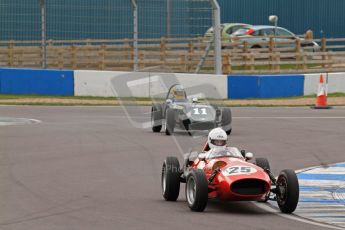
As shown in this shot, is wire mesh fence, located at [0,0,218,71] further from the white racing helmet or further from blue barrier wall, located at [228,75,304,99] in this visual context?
the white racing helmet

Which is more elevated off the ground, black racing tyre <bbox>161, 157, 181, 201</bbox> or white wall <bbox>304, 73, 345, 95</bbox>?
white wall <bbox>304, 73, 345, 95</bbox>

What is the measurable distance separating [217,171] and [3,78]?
20.8 metres

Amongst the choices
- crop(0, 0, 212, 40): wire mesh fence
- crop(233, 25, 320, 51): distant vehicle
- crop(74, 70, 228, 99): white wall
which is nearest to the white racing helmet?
A: crop(74, 70, 228, 99): white wall

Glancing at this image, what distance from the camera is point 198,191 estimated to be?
34.3 feet

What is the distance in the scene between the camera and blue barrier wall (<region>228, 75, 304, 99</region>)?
29.4 meters

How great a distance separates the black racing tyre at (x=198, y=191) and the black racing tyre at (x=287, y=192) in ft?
2.76

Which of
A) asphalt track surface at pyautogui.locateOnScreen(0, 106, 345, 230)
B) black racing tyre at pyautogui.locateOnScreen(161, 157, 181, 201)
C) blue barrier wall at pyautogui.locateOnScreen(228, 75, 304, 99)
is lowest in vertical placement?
asphalt track surface at pyautogui.locateOnScreen(0, 106, 345, 230)

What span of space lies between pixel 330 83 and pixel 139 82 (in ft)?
20.0

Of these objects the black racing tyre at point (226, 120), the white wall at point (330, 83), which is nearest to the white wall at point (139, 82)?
the white wall at point (330, 83)

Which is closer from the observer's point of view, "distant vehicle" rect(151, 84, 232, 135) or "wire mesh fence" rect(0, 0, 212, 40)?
"distant vehicle" rect(151, 84, 232, 135)

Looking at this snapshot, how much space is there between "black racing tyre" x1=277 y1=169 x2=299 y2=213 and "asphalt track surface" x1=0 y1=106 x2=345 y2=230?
182mm

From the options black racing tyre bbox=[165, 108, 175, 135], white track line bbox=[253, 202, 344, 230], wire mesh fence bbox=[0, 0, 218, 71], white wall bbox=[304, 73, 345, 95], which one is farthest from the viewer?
white wall bbox=[304, 73, 345, 95]

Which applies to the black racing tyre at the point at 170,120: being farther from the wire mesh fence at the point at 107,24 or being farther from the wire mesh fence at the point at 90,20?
the wire mesh fence at the point at 90,20

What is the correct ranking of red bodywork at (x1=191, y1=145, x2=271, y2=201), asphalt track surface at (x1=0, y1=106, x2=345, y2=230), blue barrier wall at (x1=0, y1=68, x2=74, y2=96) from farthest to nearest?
blue barrier wall at (x1=0, y1=68, x2=74, y2=96), red bodywork at (x1=191, y1=145, x2=271, y2=201), asphalt track surface at (x1=0, y1=106, x2=345, y2=230)
